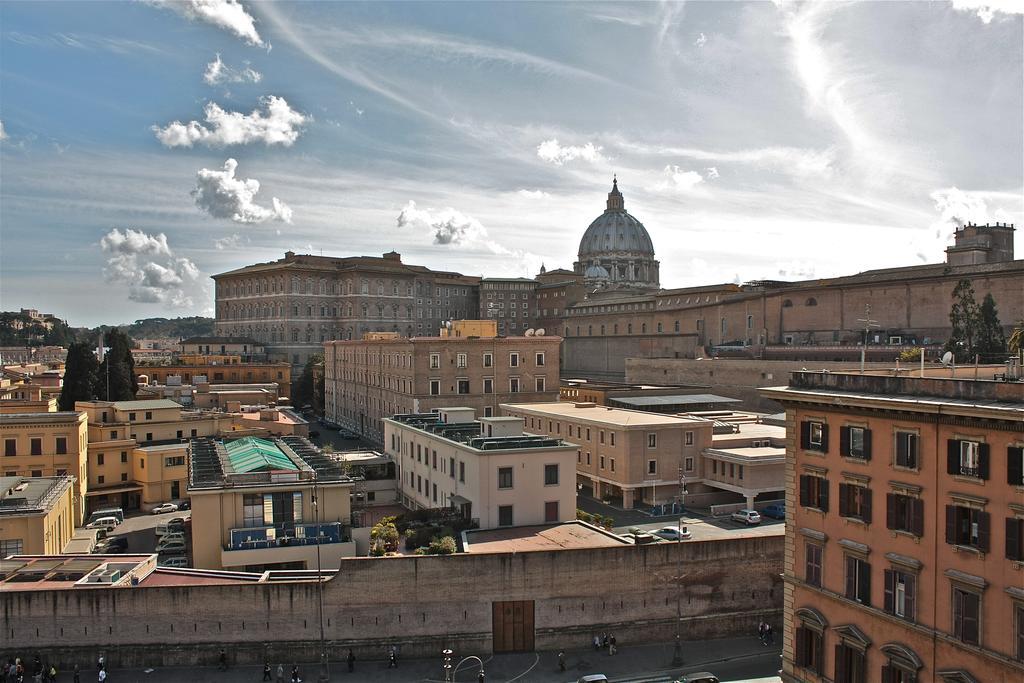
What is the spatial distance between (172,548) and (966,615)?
2446 centimetres

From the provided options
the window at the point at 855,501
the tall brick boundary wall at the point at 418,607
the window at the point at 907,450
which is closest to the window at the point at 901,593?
the window at the point at 855,501

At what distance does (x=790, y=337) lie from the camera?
2562 inches

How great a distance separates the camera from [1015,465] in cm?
1502

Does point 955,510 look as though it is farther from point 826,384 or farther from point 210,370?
point 210,370

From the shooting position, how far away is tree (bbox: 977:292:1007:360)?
4659 centimetres

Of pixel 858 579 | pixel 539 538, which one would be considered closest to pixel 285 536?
pixel 539 538

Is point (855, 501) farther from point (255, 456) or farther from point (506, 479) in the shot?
point (255, 456)

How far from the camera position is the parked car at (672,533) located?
28138 millimetres

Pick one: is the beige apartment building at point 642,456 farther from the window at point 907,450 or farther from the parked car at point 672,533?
the window at point 907,450

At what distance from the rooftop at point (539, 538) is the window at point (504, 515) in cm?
24

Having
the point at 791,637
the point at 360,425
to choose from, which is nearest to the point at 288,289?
the point at 360,425

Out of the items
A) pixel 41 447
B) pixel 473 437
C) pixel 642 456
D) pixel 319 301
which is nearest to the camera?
pixel 473 437

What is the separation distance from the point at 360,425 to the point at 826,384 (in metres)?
45.3

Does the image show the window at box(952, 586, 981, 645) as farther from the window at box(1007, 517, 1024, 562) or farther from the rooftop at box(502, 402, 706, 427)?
the rooftop at box(502, 402, 706, 427)
